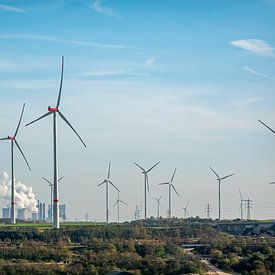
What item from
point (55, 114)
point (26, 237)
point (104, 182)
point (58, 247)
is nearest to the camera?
point (58, 247)

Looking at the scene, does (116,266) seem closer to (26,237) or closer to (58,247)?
(58,247)

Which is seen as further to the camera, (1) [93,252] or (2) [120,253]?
(2) [120,253]

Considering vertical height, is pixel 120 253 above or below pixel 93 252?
below

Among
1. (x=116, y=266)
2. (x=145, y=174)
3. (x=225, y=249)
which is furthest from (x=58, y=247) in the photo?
(x=145, y=174)

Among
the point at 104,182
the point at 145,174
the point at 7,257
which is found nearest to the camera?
the point at 7,257

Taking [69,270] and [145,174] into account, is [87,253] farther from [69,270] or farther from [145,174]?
[145,174]

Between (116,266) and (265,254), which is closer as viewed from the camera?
(116,266)

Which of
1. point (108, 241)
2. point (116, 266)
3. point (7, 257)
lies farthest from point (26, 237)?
point (116, 266)

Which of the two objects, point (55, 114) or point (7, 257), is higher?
point (55, 114)

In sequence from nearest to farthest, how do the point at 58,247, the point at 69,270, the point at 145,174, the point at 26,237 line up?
the point at 69,270
the point at 58,247
the point at 26,237
the point at 145,174
